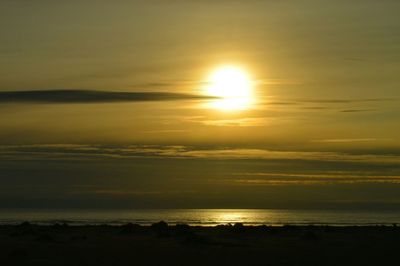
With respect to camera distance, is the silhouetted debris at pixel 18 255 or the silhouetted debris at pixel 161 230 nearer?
the silhouetted debris at pixel 18 255

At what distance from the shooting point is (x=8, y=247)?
37.2 metres

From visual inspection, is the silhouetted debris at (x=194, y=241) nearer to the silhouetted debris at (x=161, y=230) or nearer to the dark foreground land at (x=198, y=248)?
the dark foreground land at (x=198, y=248)

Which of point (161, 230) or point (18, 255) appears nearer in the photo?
point (18, 255)

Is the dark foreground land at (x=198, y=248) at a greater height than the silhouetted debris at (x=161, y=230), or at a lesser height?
lesser

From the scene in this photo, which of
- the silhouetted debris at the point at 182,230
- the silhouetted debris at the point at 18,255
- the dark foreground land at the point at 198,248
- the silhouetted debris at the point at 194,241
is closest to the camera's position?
the silhouetted debris at the point at 18,255

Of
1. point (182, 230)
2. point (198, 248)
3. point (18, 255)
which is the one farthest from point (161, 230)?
point (18, 255)

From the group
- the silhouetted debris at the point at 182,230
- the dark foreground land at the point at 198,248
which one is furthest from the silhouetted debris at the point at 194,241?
the silhouetted debris at the point at 182,230

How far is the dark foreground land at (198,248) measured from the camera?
33.7m

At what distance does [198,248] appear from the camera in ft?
129

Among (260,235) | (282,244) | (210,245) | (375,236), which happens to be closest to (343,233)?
(375,236)

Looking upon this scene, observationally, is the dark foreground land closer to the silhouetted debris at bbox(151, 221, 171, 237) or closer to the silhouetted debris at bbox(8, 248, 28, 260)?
the silhouetted debris at bbox(8, 248, 28, 260)

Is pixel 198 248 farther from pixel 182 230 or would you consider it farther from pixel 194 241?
pixel 182 230

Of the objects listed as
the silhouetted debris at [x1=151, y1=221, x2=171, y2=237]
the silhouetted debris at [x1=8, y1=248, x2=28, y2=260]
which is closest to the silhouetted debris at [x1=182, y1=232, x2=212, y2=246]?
the silhouetted debris at [x1=151, y1=221, x2=171, y2=237]

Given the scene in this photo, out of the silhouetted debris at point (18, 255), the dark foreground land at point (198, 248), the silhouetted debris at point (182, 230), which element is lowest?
the silhouetted debris at point (18, 255)
